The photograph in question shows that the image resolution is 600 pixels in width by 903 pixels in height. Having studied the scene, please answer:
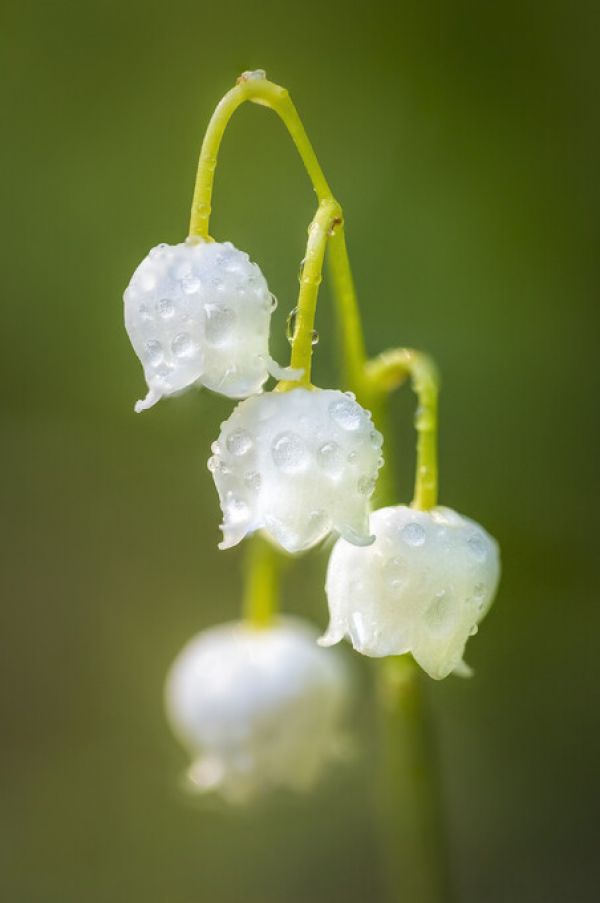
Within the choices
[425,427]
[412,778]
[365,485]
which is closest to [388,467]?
[425,427]

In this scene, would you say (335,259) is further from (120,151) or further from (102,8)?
(102,8)

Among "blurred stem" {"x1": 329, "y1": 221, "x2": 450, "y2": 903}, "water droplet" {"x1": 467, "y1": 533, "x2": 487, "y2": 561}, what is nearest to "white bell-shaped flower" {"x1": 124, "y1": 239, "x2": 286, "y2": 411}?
"blurred stem" {"x1": 329, "y1": 221, "x2": 450, "y2": 903}

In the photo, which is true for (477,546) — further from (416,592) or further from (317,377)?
(317,377)

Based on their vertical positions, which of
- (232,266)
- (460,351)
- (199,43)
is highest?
(199,43)

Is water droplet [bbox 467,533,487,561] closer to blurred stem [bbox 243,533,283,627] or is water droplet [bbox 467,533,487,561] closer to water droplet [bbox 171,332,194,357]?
water droplet [bbox 171,332,194,357]

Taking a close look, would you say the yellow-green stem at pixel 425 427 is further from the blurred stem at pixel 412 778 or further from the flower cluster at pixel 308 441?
the blurred stem at pixel 412 778

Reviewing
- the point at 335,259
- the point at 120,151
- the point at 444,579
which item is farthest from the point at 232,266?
the point at 120,151

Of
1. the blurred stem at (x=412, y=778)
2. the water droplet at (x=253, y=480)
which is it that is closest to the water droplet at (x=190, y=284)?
the water droplet at (x=253, y=480)
